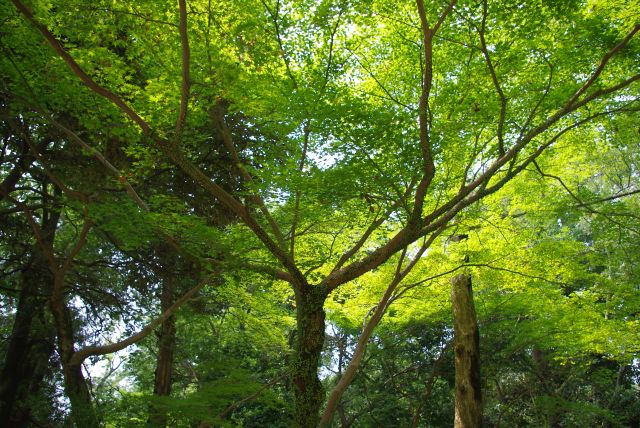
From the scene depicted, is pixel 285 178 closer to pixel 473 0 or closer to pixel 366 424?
pixel 473 0

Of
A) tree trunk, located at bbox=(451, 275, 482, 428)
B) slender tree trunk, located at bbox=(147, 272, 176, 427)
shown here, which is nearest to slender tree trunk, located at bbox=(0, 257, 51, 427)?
slender tree trunk, located at bbox=(147, 272, 176, 427)

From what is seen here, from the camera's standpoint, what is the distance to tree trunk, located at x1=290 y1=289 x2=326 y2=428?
471 centimetres

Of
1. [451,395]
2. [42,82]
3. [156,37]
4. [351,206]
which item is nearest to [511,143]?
[351,206]

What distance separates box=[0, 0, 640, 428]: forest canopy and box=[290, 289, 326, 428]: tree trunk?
0.02 m

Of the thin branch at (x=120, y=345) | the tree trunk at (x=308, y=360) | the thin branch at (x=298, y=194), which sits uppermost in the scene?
the thin branch at (x=298, y=194)

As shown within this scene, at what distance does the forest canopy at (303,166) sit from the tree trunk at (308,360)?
2 cm

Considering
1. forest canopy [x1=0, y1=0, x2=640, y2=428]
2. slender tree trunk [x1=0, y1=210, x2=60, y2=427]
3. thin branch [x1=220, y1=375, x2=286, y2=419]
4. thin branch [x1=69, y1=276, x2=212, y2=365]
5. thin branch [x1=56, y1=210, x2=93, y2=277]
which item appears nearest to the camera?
forest canopy [x1=0, y1=0, x2=640, y2=428]

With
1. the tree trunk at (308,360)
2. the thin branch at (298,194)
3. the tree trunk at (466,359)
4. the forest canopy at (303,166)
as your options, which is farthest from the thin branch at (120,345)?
the tree trunk at (466,359)

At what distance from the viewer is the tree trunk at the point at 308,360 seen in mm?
4711

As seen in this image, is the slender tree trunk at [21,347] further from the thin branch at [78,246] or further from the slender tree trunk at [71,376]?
the thin branch at [78,246]

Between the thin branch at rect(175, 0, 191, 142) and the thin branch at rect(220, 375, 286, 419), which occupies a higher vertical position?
the thin branch at rect(175, 0, 191, 142)

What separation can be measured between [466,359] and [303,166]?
3275mm

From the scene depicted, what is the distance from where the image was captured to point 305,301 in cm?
498

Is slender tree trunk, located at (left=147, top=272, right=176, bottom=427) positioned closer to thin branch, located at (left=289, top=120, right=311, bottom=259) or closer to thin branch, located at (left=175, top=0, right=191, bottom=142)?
thin branch, located at (left=289, top=120, right=311, bottom=259)
